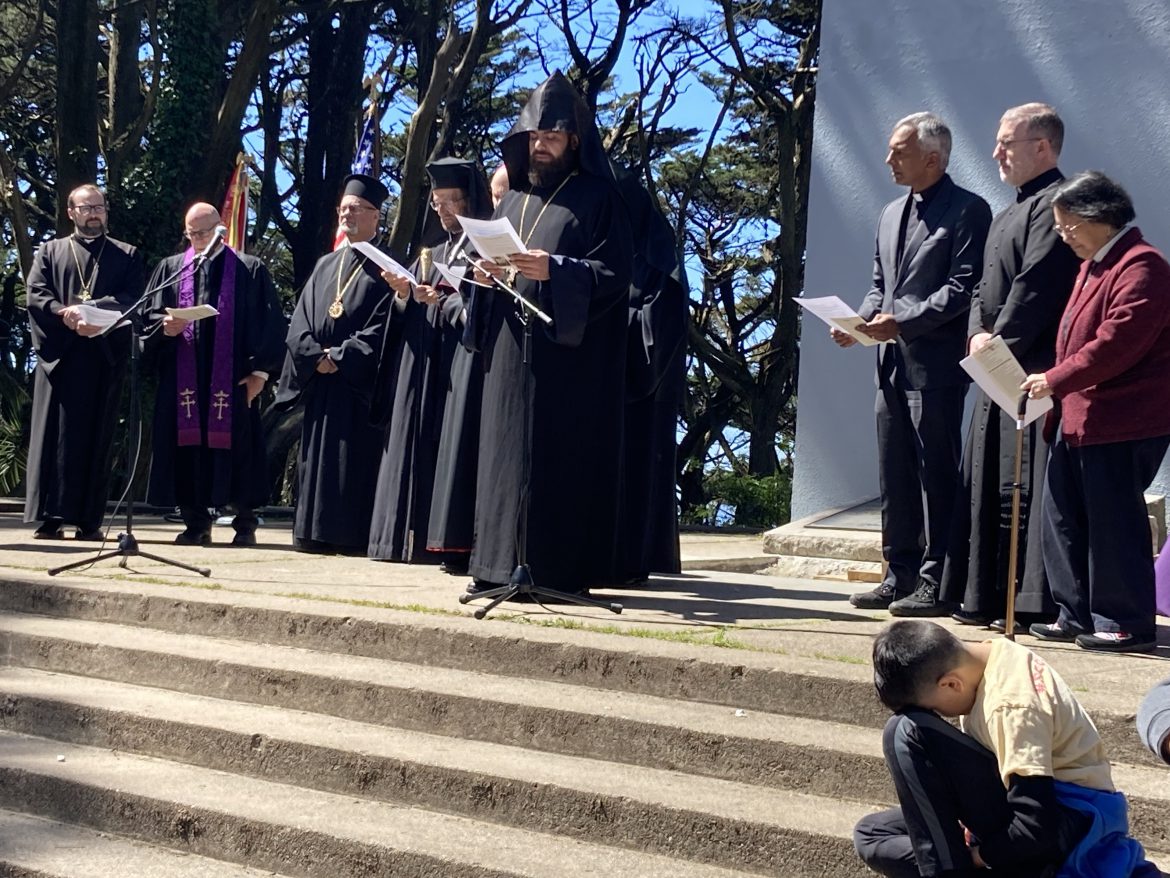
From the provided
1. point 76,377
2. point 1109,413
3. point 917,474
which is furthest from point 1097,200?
point 76,377

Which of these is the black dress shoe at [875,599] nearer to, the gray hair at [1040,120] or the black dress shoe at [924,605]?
the black dress shoe at [924,605]

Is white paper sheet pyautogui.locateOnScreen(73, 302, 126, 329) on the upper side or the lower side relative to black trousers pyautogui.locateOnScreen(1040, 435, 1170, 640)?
upper

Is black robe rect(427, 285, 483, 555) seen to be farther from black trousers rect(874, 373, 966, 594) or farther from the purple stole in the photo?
the purple stole

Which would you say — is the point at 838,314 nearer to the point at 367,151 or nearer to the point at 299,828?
the point at 299,828

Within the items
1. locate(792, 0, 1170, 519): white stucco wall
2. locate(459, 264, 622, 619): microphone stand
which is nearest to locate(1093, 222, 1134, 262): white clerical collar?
locate(459, 264, 622, 619): microphone stand

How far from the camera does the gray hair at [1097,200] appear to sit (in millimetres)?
5566

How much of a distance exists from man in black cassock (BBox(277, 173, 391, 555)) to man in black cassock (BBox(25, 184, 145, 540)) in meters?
1.08

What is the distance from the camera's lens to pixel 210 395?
969 centimetres

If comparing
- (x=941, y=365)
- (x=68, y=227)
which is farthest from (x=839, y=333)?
(x=68, y=227)

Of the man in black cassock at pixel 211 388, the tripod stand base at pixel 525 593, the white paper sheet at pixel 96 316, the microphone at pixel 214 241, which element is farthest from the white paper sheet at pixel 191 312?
the tripod stand base at pixel 525 593

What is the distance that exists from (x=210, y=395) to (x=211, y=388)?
0.05 meters

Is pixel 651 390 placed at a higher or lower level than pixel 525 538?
higher

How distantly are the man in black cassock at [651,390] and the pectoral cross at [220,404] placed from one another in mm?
3121

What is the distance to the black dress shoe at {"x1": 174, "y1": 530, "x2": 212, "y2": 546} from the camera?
943cm
